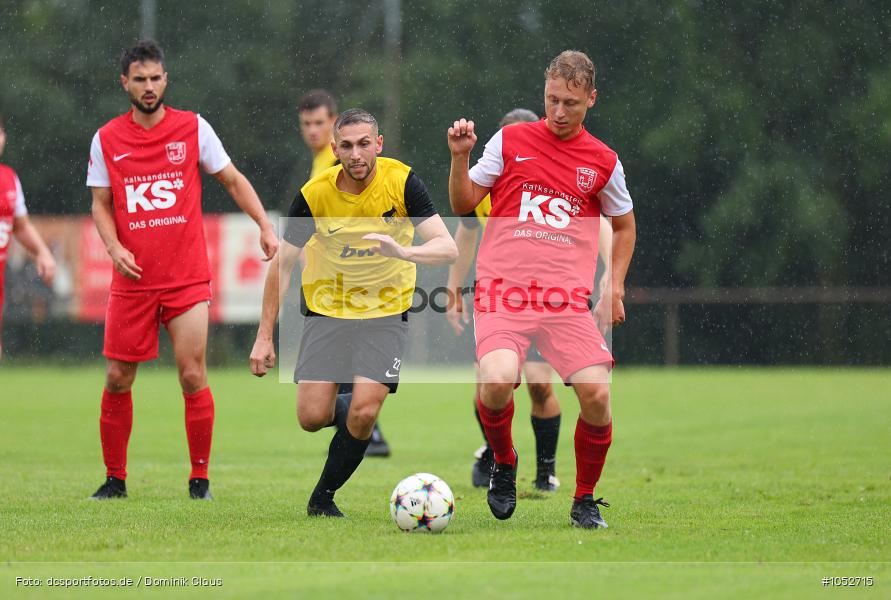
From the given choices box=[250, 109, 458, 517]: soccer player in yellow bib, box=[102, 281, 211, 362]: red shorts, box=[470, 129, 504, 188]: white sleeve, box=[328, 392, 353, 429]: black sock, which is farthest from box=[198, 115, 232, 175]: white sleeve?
box=[470, 129, 504, 188]: white sleeve

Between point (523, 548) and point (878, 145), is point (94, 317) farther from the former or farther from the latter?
point (523, 548)

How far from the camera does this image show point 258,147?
2911cm

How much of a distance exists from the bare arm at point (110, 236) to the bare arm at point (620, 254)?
2607 mm

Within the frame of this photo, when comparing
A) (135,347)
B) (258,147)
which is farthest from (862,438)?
(258,147)

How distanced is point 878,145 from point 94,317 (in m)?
16.2

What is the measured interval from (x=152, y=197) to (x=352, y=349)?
159 centimetres

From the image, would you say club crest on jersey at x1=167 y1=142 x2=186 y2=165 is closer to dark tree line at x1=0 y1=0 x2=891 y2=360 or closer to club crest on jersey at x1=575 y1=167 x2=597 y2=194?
club crest on jersey at x1=575 y1=167 x2=597 y2=194

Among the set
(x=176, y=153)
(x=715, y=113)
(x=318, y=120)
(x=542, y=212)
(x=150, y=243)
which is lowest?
(x=150, y=243)

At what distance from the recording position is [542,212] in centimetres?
597

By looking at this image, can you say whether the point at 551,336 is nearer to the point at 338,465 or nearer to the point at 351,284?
the point at 351,284

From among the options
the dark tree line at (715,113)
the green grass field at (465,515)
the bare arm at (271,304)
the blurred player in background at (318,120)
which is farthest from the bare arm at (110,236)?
the dark tree line at (715,113)

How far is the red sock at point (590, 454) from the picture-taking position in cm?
579

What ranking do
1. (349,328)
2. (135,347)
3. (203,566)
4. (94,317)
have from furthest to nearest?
(94,317) → (135,347) → (349,328) → (203,566)

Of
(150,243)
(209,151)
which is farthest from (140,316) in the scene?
(209,151)
